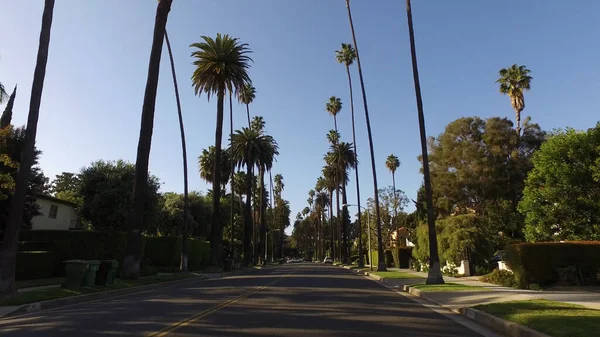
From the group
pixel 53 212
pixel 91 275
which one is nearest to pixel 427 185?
pixel 91 275

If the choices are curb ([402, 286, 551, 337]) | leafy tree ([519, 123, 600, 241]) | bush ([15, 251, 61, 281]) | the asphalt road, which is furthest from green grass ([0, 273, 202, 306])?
leafy tree ([519, 123, 600, 241])

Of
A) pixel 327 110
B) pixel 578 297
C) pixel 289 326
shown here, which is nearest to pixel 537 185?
pixel 578 297

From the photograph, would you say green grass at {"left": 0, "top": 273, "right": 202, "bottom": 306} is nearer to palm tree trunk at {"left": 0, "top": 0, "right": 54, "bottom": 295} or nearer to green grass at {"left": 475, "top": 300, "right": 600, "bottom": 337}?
palm tree trunk at {"left": 0, "top": 0, "right": 54, "bottom": 295}

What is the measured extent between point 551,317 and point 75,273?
16.4m

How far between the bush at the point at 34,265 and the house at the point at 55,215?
41.4 feet

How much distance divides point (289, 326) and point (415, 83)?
1749 centimetres

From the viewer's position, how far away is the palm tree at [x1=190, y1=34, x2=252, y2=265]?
41.2m

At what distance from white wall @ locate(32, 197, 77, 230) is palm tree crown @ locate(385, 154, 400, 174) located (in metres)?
57.4

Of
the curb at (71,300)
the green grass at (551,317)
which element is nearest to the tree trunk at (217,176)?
the curb at (71,300)

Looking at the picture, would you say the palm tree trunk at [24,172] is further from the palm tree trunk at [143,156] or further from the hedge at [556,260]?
the hedge at [556,260]

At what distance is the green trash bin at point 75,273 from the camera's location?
18094mm

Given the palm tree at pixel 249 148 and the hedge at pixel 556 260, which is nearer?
the hedge at pixel 556 260

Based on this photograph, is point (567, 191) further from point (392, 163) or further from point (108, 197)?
point (392, 163)

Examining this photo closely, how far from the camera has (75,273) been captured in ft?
59.6
